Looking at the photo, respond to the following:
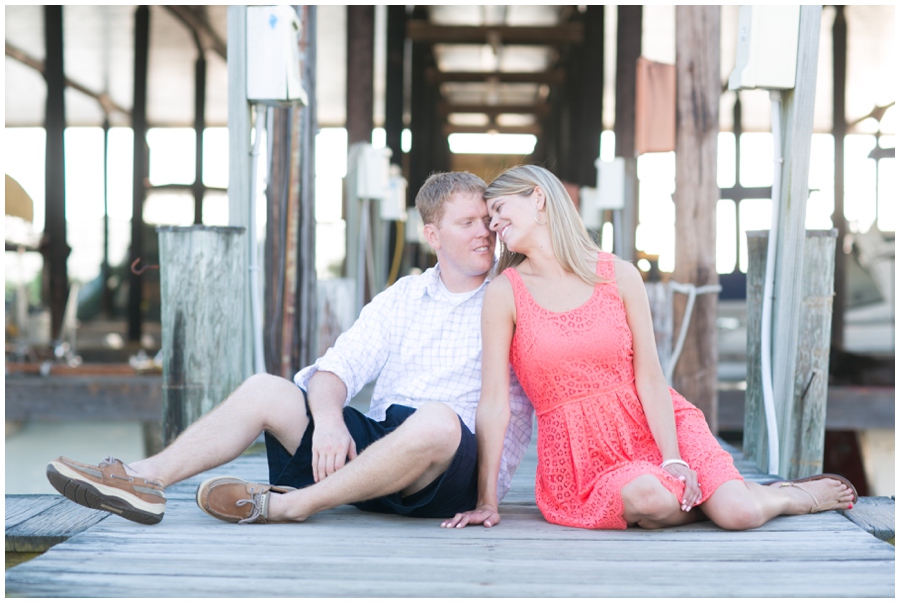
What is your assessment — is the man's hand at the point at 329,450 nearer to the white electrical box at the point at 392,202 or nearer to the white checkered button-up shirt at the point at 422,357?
the white checkered button-up shirt at the point at 422,357

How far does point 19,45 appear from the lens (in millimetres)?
10984

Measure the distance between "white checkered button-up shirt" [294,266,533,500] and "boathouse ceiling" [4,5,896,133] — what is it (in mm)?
7529

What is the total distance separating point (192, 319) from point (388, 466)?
3.73 feet

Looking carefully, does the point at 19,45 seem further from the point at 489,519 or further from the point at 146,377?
the point at 489,519

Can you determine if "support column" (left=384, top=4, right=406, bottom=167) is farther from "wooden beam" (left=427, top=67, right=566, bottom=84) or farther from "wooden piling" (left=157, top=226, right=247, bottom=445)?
"wooden piling" (left=157, top=226, right=247, bottom=445)

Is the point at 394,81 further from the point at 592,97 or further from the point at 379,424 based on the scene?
the point at 379,424

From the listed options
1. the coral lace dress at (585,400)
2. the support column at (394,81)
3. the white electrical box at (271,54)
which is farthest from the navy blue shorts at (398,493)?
the support column at (394,81)

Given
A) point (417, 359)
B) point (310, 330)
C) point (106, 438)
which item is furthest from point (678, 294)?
point (106, 438)

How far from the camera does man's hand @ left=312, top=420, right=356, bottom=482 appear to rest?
232 centimetres

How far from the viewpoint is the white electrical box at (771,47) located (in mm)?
2926

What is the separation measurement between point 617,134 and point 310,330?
3.82 meters

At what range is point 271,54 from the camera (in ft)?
10.7

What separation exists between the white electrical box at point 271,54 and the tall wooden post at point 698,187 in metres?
1.83

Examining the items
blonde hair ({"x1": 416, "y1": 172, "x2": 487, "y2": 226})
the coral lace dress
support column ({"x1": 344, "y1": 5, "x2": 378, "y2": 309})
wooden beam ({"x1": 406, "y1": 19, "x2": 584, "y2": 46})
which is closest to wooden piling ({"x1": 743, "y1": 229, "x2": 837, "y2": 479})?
the coral lace dress
